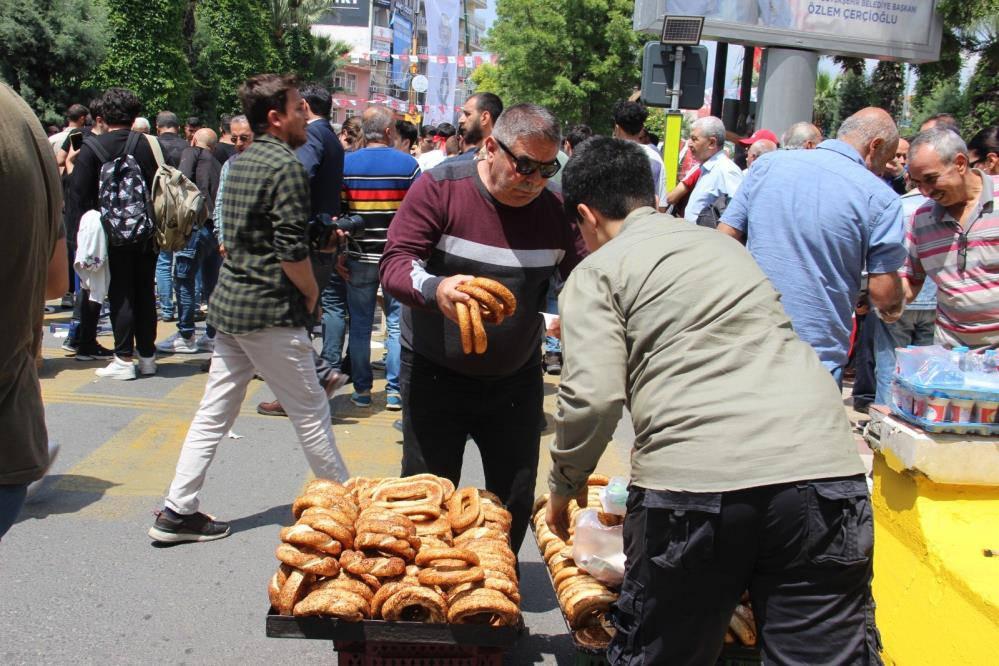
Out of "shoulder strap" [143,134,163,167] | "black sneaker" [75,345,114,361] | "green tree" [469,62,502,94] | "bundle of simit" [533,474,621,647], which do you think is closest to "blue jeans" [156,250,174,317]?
"black sneaker" [75,345,114,361]

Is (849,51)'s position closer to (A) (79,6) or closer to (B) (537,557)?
(B) (537,557)

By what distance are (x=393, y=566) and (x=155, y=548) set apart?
7.21ft

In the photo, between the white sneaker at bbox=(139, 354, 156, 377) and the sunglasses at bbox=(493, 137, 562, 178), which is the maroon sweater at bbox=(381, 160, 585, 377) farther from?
the white sneaker at bbox=(139, 354, 156, 377)

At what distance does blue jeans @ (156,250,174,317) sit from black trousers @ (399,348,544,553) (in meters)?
6.42

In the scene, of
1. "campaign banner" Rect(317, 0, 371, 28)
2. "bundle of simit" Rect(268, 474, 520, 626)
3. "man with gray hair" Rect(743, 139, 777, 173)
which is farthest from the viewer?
"campaign banner" Rect(317, 0, 371, 28)

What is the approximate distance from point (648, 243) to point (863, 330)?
5.98 meters

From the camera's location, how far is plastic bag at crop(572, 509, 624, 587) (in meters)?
2.95

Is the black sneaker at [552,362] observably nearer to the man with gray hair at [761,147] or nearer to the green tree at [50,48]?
the man with gray hair at [761,147]

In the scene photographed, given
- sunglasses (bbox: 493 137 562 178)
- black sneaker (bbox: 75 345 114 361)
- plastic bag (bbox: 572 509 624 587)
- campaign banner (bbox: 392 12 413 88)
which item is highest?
campaign banner (bbox: 392 12 413 88)

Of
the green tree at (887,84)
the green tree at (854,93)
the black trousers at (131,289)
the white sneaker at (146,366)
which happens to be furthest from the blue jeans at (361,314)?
the green tree at (887,84)

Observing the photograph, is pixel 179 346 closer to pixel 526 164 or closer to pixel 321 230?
pixel 321 230

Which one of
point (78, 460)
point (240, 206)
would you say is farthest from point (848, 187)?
point (78, 460)

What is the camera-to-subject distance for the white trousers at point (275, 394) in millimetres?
4312

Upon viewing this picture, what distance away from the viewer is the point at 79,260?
23.5 feet
